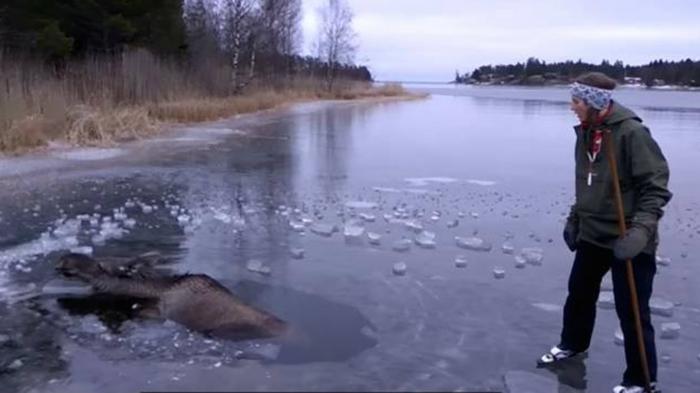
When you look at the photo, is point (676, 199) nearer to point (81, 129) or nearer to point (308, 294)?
point (308, 294)

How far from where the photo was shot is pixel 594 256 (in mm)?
4637

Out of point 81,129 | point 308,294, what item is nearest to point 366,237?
point 308,294

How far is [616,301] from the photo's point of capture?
4.50 m

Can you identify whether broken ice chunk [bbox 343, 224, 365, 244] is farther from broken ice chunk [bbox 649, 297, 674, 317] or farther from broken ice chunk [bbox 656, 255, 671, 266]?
broken ice chunk [bbox 649, 297, 674, 317]

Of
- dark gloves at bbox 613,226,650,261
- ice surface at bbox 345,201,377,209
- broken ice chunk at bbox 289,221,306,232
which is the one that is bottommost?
ice surface at bbox 345,201,377,209

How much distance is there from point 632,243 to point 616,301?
0.56m

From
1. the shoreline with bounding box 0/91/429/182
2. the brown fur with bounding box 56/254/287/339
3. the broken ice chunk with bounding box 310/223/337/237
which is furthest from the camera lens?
the shoreline with bounding box 0/91/429/182

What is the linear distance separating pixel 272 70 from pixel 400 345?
155 feet

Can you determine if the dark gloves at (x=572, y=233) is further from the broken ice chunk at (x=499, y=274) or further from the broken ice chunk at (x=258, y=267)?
the broken ice chunk at (x=258, y=267)

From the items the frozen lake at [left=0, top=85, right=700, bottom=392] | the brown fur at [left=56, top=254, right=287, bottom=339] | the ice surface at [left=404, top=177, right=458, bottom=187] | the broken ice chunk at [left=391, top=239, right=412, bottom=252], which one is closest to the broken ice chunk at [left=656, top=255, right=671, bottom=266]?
the frozen lake at [left=0, top=85, right=700, bottom=392]

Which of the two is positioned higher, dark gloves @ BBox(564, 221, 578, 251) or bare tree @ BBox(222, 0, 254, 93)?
bare tree @ BBox(222, 0, 254, 93)

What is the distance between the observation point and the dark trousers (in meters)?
4.34

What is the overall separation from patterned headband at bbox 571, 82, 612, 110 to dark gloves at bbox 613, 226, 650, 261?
70 cm

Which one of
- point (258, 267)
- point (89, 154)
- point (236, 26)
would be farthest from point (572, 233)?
point (236, 26)
